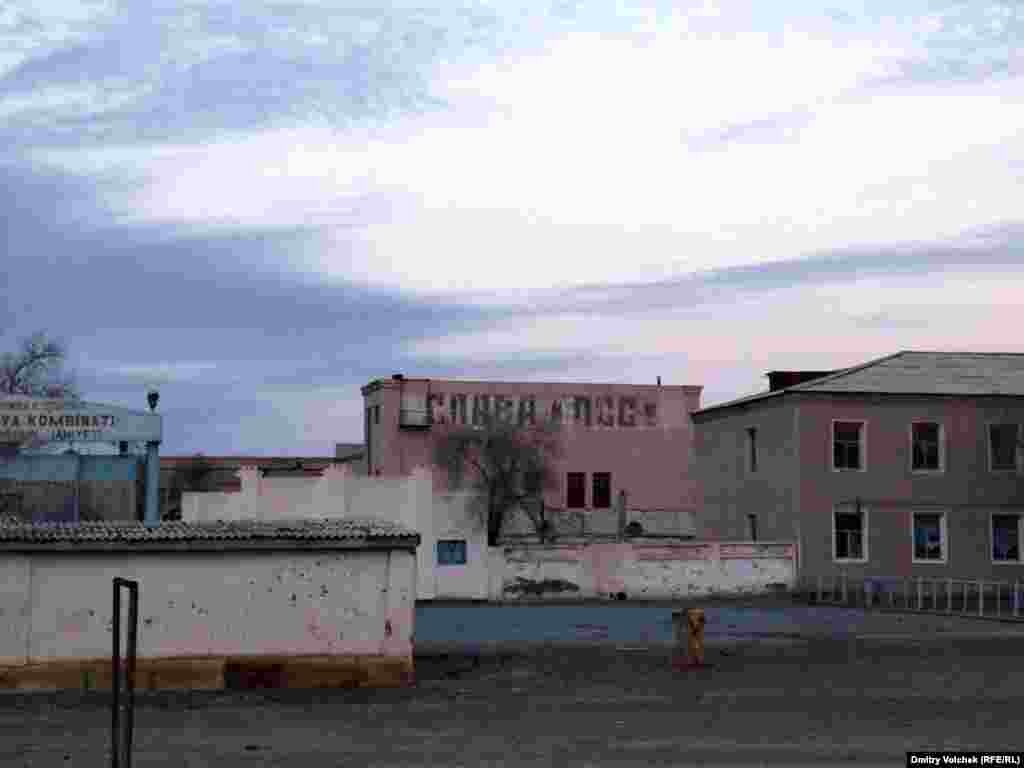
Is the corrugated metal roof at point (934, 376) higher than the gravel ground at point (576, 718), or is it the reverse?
the corrugated metal roof at point (934, 376)

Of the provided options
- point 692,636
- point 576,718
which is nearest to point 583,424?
point 692,636

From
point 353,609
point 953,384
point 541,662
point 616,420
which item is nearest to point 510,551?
point 953,384

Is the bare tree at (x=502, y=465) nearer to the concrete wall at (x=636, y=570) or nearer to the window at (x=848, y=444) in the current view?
the concrete wall at (x=636, y=570)

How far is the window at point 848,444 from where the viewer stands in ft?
183

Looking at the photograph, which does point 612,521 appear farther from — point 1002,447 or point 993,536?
point 993,536

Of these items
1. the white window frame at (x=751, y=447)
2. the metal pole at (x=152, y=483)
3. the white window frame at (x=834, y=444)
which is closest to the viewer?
the metal pole at (x=152, y=483)

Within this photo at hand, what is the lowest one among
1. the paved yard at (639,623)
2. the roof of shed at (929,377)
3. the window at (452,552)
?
the paved yard at (639,623)

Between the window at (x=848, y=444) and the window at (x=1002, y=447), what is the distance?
4.67 m

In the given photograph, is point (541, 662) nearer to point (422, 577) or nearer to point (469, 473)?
point (422, 577)

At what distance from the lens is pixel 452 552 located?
55188 millimetres

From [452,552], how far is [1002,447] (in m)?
19.6

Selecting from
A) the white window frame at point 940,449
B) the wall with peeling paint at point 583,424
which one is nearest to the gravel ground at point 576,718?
the white window frame at point 940,449

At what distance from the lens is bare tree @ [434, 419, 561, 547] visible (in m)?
79.4

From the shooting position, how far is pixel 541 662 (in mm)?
26953
